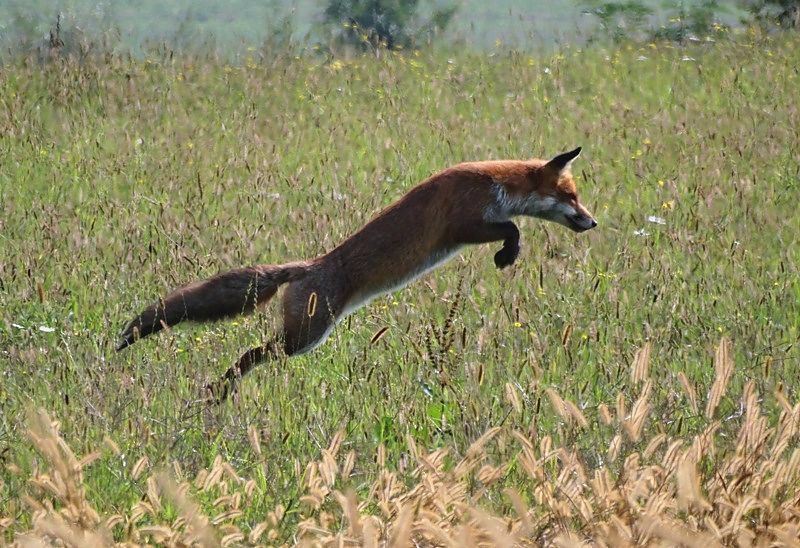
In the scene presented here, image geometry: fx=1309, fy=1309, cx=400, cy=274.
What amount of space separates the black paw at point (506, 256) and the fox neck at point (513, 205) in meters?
0.24

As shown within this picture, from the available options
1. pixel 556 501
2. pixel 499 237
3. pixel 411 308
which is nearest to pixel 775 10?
pixel 499 237

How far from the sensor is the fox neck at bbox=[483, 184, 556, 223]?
7.16m

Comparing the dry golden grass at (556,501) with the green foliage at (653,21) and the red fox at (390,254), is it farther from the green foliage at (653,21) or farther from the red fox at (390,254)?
the green foliage at (653,21)

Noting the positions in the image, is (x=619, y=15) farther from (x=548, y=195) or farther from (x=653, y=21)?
(x=548, y=195)

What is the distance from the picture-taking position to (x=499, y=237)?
22.9ft

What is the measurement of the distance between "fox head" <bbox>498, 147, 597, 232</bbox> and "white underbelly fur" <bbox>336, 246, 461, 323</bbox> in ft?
1.62

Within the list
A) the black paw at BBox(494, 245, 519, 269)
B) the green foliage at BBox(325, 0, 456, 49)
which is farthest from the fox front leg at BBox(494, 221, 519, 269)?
the green foliage at BBox(325, 0, 456, 49)

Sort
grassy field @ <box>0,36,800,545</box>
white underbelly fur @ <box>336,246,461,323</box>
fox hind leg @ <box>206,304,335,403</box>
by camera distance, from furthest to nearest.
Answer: white underbelly fur @ <box>336,246,461,323</box>
fox hind leg @ <box>206,304,335,403</box>
grassy field @ <box>0,36,800,545</box>

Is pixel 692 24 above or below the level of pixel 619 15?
below

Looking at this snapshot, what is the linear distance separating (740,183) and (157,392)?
5.59 m

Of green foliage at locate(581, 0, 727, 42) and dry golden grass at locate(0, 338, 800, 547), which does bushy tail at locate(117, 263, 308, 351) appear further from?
green foliage at locate(581, 0, 727, 42)

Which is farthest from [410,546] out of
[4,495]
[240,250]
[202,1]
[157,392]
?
[202,1]

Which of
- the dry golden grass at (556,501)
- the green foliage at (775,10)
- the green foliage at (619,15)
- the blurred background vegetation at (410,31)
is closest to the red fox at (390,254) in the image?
the dry golden grass at (556,501)

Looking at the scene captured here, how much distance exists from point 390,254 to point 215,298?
3.32 feet
